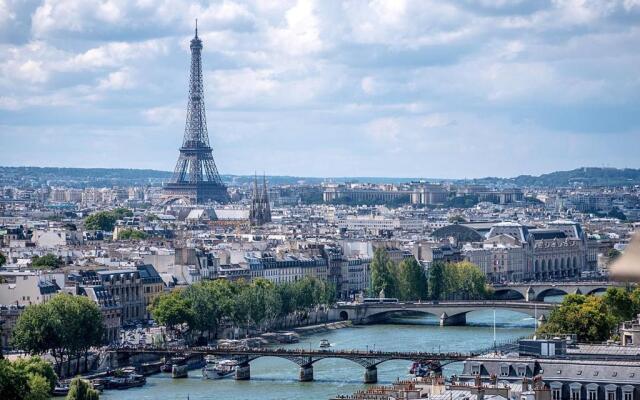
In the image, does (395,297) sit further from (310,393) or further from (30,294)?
(310,393)

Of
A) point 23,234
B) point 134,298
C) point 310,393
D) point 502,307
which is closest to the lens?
point 310,393

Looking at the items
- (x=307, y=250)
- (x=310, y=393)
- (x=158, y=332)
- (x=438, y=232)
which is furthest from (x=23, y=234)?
(x=310, y=393)

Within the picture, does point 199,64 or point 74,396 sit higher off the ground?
point 199,64

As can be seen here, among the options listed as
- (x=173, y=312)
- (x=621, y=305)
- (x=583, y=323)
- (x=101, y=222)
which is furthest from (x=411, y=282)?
(x=101, y=222)

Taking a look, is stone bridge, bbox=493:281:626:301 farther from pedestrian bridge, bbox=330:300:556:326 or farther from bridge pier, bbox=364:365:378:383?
bridge pier, bbox=364:365:378:383

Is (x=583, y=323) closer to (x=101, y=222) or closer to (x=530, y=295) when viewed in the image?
(x=530, y=295)

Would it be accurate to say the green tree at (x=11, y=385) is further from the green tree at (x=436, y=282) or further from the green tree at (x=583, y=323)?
the green tree at (x=436, y=282)
